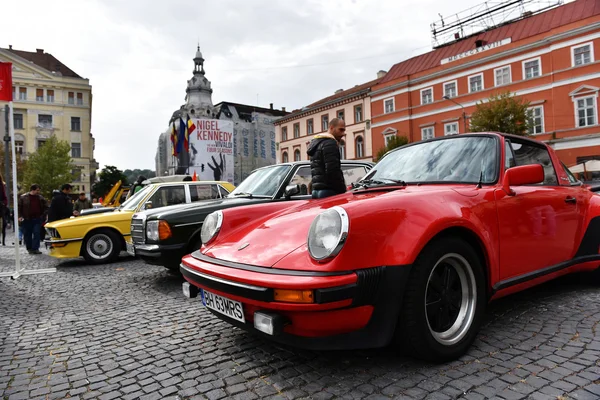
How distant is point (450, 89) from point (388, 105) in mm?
6639

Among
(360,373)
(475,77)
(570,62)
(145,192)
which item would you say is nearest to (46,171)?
(145,192)

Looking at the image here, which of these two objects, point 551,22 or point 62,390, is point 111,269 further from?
point 551,22

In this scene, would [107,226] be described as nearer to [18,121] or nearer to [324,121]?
[324,121]

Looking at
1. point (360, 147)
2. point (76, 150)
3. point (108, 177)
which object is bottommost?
point (360, 147)

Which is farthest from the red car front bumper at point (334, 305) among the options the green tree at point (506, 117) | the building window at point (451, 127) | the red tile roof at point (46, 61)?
the red tile roof at point (46, 61)

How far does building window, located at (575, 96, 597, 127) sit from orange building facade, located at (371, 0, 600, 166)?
57mm

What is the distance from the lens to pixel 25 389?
2.25 m

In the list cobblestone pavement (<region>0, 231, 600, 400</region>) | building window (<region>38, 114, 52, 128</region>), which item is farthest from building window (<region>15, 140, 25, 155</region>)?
cobblestone pavement (<region>0, 231, 600, 400</region>)

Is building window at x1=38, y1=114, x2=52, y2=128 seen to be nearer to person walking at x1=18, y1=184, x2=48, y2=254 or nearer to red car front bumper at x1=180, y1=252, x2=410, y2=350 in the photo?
person walking at x1=18, y1=184, x2=48, y2=254

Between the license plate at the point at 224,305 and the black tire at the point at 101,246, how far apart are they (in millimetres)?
5921

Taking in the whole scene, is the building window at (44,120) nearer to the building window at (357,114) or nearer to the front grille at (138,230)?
the building window at (357,114)

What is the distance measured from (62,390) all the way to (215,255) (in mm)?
1159

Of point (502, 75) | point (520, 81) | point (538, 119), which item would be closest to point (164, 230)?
point (538, 119)

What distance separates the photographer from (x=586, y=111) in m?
25.5
